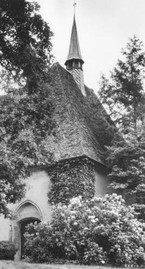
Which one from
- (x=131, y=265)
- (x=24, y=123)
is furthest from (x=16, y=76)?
(x=131, y=265)

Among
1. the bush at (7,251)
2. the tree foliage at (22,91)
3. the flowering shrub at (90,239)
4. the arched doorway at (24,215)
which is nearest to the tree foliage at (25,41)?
the tree foliage at (22,91)

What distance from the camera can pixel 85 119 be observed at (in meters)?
20.1

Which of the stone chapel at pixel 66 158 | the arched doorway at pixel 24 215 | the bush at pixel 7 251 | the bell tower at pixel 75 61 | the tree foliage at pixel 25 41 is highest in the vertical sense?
the bell tower at pixel 75 61

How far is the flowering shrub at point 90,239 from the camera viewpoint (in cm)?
1205

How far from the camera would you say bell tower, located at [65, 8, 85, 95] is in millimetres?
25047

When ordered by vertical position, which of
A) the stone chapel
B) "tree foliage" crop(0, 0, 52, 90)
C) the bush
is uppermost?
"tree foliage" crop(0, 0, 52, 90)

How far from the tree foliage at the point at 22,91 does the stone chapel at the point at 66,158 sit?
11.4ft

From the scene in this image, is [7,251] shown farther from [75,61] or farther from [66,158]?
[75,61]

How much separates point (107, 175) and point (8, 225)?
5380 millimetres

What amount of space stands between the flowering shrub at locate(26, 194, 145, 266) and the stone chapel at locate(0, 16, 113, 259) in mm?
3332

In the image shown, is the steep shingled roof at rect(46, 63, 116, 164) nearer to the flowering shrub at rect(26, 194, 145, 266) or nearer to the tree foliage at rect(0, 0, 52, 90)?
the tree foliage at rect(0, 0, 52, 90)

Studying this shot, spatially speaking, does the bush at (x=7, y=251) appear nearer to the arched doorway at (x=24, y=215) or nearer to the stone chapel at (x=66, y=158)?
the stone chapel at (x=66, y=158)

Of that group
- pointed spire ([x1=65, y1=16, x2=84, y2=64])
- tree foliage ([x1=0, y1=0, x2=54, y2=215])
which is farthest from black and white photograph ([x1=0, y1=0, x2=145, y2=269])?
pointed spire ([x1=65, y1=16, x2=84, y2=64])

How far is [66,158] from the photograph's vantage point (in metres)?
17.0
